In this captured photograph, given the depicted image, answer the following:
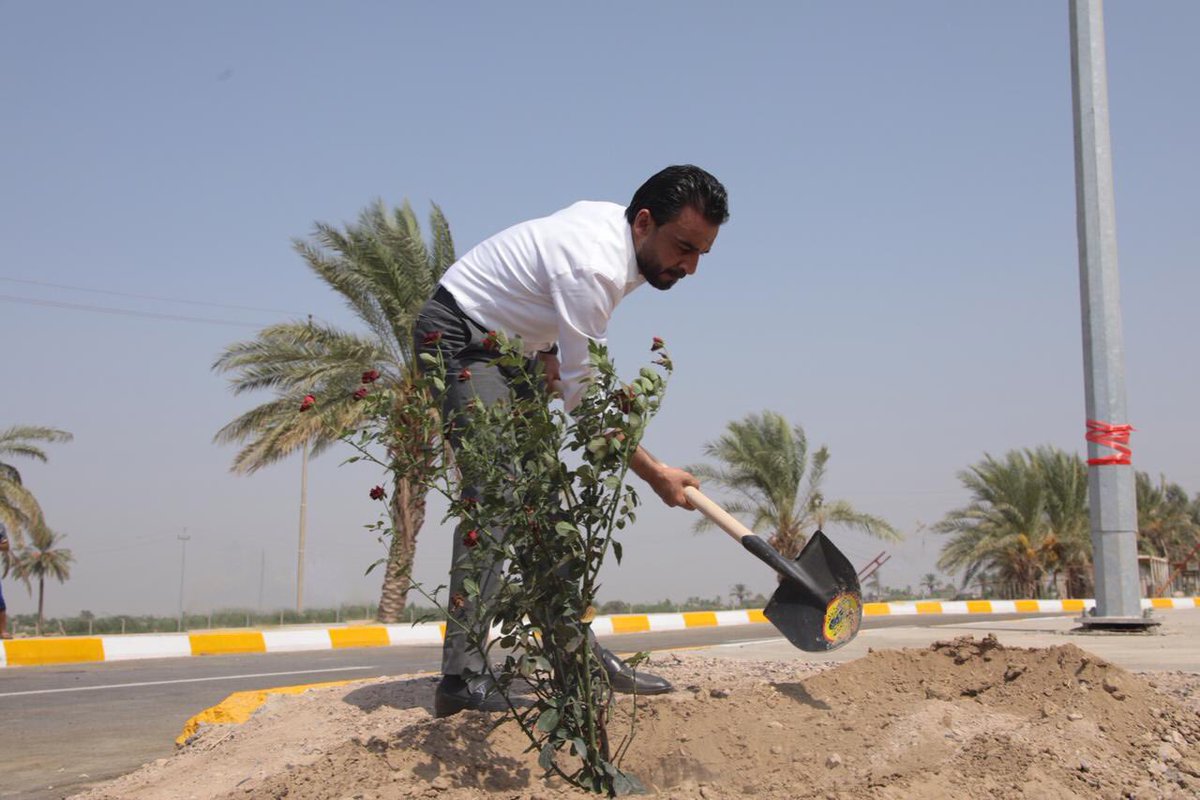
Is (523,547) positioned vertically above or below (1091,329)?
below

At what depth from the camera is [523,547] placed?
99.6 inches

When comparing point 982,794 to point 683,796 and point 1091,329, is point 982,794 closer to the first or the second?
point 683,796

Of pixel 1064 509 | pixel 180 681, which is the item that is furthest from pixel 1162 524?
pixel 180 681

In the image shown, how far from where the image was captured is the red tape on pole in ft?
22.7

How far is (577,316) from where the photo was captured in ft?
9.78

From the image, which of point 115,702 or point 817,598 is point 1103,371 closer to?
point 817,598

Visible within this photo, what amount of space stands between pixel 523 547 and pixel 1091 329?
18.8ft

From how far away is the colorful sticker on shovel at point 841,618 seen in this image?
12.0 ft

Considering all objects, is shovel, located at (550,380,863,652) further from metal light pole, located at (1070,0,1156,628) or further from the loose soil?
metal light pole, located at (1070,0,1156,628)

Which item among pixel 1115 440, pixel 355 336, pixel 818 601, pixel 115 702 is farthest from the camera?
pixel 355 336

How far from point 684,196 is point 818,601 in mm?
1417

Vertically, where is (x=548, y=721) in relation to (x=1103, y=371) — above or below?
below

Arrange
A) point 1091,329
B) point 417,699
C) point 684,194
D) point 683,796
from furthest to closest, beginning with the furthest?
point 1091,329
point 417,699
point 684,194
point 683,796

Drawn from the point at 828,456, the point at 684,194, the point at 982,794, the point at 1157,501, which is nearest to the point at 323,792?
the point at 982,794
